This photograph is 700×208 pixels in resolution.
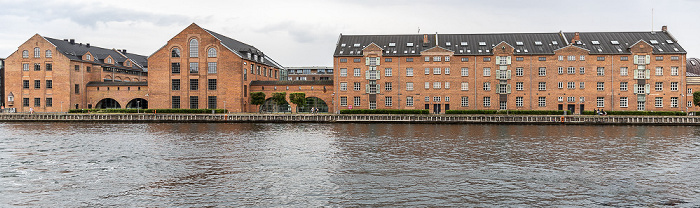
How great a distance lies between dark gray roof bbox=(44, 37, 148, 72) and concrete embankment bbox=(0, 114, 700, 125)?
15384 millimetres

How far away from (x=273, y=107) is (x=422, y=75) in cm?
2707

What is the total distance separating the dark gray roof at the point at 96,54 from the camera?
9664 cm

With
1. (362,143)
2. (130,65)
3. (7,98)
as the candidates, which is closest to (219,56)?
(130,65)

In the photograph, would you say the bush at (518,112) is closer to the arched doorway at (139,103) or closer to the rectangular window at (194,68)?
the rectangular window at (194,68)

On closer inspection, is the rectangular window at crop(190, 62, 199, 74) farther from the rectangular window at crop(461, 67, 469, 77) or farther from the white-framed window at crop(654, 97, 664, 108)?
the white-framed window at crop(654, 97, 664, 108)

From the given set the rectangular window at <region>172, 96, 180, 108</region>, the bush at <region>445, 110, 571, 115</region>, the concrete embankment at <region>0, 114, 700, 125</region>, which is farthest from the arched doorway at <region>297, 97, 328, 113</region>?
the bush at <region>445, 110, 571, 115</region>

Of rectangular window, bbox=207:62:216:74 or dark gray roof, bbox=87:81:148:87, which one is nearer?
rectangular window, bbox=207:62:216:74

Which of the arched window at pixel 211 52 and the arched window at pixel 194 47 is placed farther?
the arched window at pixel 194 47

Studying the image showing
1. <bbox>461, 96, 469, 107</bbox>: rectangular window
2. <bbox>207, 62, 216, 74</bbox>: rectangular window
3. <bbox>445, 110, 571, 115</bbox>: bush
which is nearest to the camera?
<bbox>445, 110, 571, 115</bbox>: bush

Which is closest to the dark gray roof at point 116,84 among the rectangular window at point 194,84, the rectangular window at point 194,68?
the rectangular window at point 194,84

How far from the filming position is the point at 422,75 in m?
86.8

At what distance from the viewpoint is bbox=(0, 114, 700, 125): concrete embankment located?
7456 cm

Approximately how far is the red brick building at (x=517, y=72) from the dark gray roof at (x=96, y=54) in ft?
161

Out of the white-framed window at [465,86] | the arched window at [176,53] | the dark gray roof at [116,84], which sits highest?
the arched window at [176,53]
